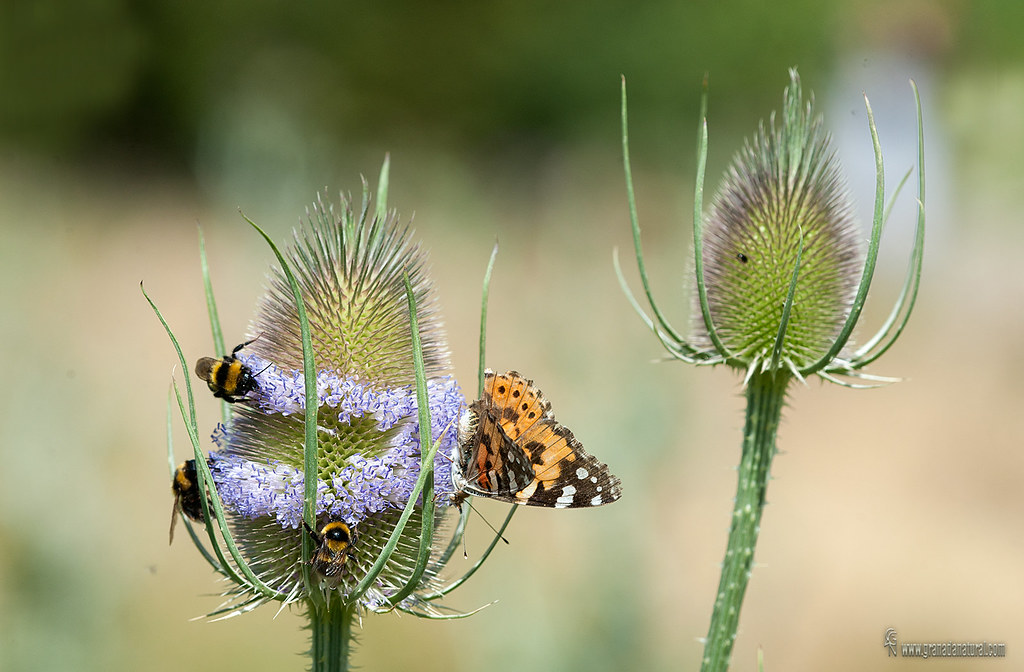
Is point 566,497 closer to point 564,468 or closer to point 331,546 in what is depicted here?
point 564,468

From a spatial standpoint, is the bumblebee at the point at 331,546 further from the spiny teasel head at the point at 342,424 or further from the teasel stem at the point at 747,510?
the teasel stem at the point at 747,510

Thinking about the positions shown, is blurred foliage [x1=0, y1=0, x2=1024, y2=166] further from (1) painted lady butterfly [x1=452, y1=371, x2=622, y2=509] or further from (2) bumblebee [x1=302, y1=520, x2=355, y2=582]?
(2) bumblebee [x1=302, y1=520, x2=355, y2=582]

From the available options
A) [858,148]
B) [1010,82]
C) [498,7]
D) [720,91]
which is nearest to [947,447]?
[858,148]

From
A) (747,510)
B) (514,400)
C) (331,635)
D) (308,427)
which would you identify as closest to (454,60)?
(747,510)

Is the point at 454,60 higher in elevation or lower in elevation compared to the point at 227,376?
higher

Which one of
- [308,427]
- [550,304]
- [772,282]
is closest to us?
[308,427]

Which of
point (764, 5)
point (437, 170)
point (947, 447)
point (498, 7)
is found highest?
point (498, 7)

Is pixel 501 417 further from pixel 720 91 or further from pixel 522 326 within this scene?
pixel 720 91
